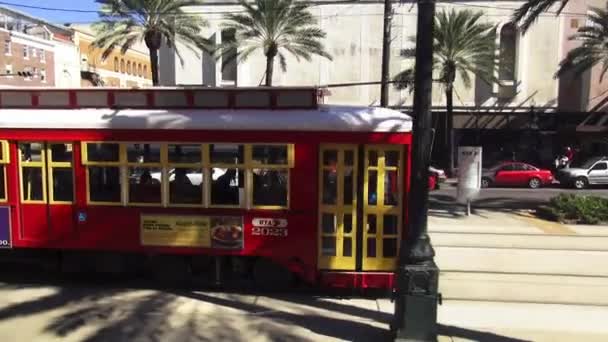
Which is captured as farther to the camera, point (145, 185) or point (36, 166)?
point (36, 166)

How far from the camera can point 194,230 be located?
8.29m

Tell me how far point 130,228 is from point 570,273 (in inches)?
292

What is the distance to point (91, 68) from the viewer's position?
80.3 metres

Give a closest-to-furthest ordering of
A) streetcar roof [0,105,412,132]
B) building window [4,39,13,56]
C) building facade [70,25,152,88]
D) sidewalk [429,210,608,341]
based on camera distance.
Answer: sidewalk [429,210,608,341] → streetcar roof [0,105,412,132] → building window [4,39,13,56] → building facade [70,25,152,88]

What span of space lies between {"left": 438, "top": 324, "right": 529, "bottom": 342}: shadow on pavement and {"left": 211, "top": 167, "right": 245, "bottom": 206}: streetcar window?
Result: 3266 millimetres

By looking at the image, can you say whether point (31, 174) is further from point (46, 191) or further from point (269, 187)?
point (269, 187)

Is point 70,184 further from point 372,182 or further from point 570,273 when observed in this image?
point 570,273

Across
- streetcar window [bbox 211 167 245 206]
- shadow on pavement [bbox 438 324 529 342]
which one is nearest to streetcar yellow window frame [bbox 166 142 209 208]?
streetcar window [bbox 211 167 245 206]

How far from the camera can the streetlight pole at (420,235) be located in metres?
6.08

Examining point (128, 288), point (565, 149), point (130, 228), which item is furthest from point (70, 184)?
point (565, 149)

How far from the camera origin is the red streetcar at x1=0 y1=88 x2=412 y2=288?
8086mm

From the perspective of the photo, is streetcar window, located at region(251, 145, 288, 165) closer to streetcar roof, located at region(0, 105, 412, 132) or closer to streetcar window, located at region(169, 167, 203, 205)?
streetcar roof, located at region(0, 105, 412, 132)

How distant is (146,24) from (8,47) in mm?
45072

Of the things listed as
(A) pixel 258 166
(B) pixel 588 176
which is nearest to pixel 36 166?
(A) pixel 258 166
